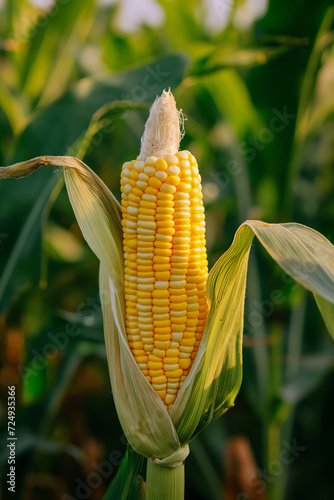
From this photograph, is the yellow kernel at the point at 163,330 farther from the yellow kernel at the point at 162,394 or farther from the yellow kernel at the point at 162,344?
the yellow kernel at the point at 162,394

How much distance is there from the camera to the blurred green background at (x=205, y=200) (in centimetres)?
171

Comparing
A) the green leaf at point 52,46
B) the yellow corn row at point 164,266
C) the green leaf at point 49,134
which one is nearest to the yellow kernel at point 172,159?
the yellow corn row at point 164,266

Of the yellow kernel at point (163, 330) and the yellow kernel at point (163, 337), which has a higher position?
the yellow kernel at point (163, 330)

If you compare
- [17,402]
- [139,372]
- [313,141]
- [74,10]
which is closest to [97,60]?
[74,10]

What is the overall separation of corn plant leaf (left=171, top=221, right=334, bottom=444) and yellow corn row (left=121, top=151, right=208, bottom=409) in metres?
0.04

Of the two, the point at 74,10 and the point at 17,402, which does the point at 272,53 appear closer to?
the point at 74,10

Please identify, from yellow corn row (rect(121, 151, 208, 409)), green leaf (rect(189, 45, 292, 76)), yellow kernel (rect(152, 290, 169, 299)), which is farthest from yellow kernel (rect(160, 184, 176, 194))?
green leaf (rect(189, 45, 292, 76))

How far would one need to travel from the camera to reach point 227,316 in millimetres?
1065

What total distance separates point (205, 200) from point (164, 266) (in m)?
1.54

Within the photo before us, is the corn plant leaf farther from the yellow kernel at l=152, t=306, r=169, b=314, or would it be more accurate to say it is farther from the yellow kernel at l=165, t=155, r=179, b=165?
the yellow kernel at l=165, t=155, r=179, b=165

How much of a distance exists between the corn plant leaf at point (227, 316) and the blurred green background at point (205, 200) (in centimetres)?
71

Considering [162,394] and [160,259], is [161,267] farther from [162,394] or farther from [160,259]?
[162,394]

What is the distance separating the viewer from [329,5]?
188 cm

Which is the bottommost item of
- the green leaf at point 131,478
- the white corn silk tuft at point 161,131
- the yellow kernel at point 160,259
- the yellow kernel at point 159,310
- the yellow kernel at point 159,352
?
the green leaf at point 131,478
